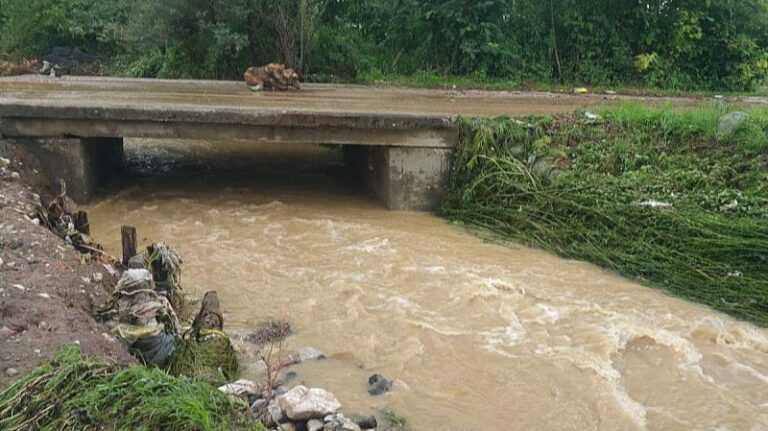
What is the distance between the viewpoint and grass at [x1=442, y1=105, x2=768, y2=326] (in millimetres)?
5930

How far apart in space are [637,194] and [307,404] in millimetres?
4645

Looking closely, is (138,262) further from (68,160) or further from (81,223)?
(68,160)

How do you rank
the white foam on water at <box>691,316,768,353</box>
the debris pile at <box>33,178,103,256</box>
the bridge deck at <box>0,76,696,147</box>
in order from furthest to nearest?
the bridge deck at <box>0,76,696,147</box> < the debris pile at <box>33,178,103,256</box> < the white foam on water at <box>691,316,768,353</box>

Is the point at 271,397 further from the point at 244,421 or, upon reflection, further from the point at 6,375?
the point at 6,375

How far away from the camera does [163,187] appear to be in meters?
9.55

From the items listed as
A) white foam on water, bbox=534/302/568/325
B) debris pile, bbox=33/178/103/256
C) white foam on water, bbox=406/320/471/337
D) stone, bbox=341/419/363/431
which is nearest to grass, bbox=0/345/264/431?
stone, bbox=341/419/363/431

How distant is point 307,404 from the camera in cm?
360

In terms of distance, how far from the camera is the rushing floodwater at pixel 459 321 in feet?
13.7

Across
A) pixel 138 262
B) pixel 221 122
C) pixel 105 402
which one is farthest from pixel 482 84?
pixel 105 402

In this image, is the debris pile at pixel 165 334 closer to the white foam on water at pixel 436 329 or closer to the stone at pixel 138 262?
the stone at pixel 138 262

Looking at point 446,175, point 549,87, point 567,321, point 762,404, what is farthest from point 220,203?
point 549,87

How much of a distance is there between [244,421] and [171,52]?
49.7 feet

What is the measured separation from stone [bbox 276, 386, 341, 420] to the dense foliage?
12.6 m

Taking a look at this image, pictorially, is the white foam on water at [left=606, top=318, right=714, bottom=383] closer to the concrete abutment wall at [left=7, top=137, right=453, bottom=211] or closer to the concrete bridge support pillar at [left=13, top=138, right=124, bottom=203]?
the concrete abutment wall at [left=7, top=137, right=453, bottom=211]
